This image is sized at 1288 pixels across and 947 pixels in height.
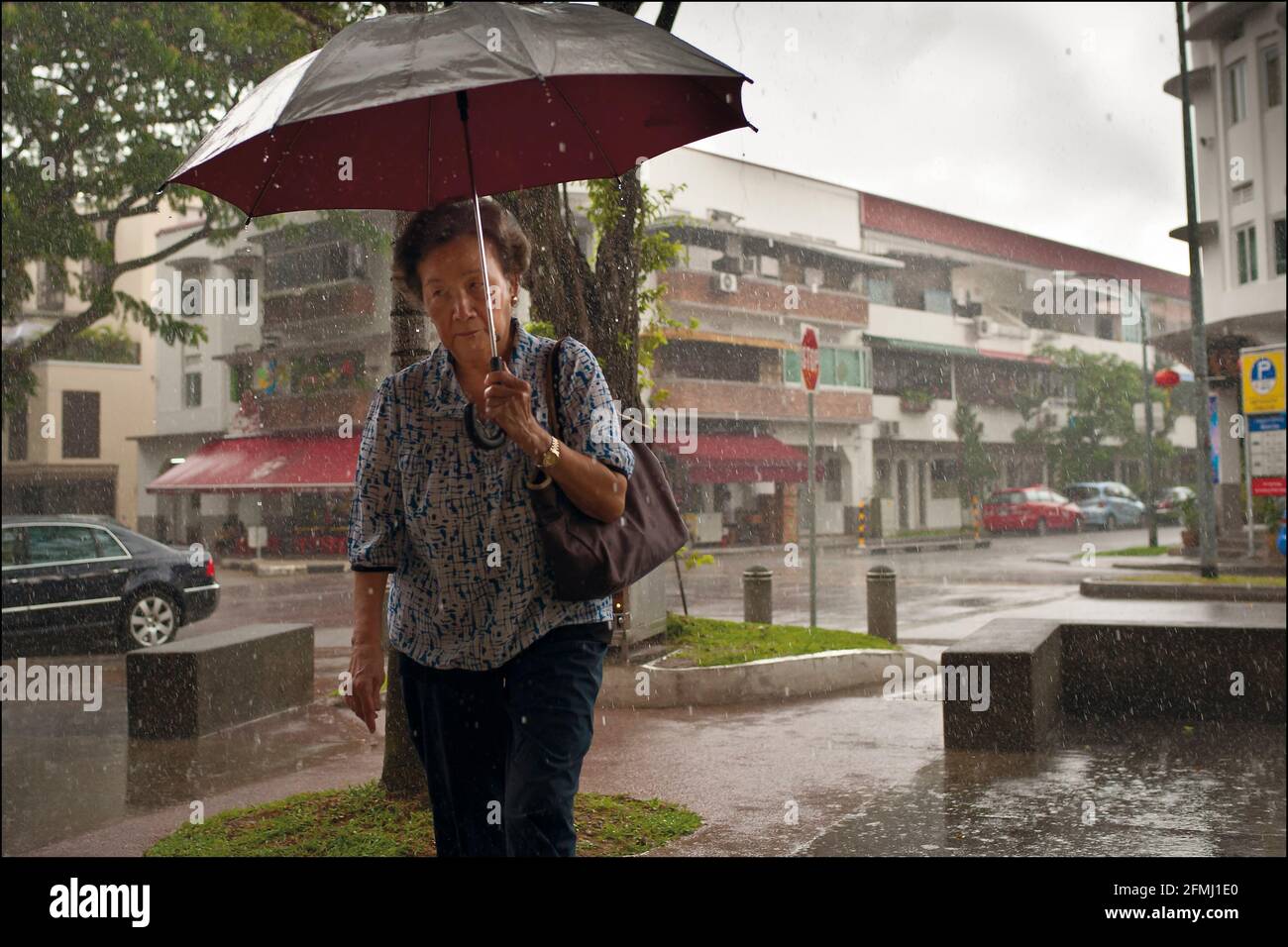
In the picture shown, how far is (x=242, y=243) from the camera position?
35.3 m

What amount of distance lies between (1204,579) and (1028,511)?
21356mm

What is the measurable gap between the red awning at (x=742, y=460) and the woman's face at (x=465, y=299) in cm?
2794

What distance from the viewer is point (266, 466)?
30.4m

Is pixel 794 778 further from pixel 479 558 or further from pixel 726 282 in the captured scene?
pixel 726 282

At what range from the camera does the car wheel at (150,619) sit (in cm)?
1201

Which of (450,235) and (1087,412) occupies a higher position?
(1087,412)

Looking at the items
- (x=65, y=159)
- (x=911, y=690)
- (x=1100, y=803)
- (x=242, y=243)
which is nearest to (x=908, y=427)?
(x=242, y=243)

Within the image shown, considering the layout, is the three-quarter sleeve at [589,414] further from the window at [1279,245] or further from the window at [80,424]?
the window at [80,424]

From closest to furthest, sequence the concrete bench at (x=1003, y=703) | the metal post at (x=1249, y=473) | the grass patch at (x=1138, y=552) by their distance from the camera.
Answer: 1. the concrete bench at (x=1003, y=703)
2. the metal post at (x=1249, y=473)
3. the grass patch at (x=1138, y=552)

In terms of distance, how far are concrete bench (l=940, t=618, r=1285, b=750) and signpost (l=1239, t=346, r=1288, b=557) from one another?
1161cm

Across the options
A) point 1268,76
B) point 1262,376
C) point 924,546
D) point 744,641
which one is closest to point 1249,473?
point 1262,376

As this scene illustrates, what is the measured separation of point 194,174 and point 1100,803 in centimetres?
423

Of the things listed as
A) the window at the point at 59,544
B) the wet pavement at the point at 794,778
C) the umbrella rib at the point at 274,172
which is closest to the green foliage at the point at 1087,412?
the window at the point at 59,544
